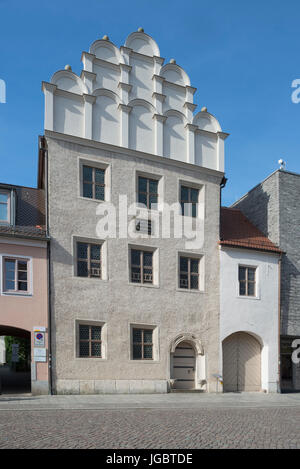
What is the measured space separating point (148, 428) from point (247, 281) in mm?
14038

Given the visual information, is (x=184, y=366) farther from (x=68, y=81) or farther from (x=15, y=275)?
(x=68, y=81)

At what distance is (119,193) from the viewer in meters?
21.4

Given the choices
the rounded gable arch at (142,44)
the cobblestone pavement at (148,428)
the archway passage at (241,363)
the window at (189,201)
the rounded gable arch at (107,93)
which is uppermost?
the rounded gable arch at (142,44)

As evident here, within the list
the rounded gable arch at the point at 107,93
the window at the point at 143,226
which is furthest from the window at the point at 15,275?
the rounded gable arch at the point at 107,93

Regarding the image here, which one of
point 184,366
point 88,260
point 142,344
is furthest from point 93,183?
point 184,366

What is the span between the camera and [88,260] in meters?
20.4

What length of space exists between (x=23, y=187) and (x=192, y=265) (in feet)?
29.0

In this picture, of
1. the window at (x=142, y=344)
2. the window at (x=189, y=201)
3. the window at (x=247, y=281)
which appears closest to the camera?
the window at (x=142, y=344)

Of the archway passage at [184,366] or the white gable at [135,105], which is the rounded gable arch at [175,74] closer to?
the white gable at [135,105]

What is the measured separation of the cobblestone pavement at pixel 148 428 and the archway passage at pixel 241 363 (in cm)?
840

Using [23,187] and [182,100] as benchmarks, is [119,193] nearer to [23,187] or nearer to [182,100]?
[23,187]

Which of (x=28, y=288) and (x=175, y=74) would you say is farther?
(x=175, y=74)

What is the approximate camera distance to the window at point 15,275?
1869 centimetres

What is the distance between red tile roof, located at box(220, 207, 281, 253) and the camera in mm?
23922
